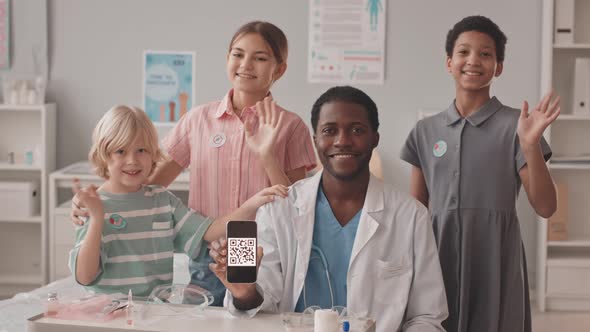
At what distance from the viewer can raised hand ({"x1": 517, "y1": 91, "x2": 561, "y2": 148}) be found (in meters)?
2.17

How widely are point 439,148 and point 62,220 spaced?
254 centimetres

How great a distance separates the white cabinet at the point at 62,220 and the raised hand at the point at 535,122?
7.81 feet

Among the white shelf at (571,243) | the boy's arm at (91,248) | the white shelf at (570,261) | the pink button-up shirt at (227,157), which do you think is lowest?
the white shelf at (570,261)

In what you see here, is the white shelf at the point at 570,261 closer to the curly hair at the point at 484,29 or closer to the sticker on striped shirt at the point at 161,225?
the curly hair at the point at 484,29

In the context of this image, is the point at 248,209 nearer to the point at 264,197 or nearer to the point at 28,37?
the point at 264,197

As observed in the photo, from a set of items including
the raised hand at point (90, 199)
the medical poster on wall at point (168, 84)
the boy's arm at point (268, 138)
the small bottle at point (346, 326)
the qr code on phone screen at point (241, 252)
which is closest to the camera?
the small bottle at point (346, 326)

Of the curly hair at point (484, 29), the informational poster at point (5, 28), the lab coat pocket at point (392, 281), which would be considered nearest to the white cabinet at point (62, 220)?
the informational poster at point (5, 28)

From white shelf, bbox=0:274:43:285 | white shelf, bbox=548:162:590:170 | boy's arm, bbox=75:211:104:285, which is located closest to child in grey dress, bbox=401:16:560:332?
boy's arm, bbox=75:211:104:285

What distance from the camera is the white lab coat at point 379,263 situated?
1910 millimetres

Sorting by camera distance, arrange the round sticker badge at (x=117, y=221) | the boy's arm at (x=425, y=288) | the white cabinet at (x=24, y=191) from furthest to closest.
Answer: the white cabinet at (x=24, y=191), the round sticker badge at (x=117, y=221), the boy's arm at (x=425, y=288)

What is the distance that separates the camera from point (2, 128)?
4746 millimetres

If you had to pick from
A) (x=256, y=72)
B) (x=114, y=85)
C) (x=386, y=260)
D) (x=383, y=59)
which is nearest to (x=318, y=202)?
(x=386, y=260)

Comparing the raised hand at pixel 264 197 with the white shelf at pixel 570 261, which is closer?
the raised hand at pixel 264 197

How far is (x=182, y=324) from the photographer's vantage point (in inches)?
65.7
